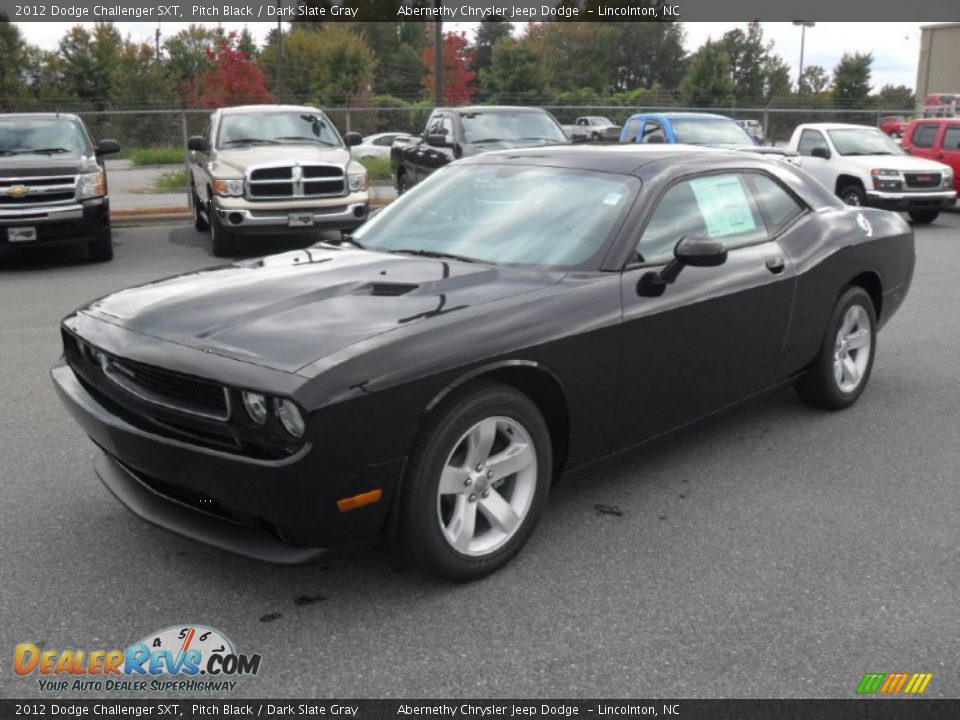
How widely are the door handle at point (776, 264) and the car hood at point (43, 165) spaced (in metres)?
9.13

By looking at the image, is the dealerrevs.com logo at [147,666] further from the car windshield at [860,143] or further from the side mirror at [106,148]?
the car windshield at [860,143]

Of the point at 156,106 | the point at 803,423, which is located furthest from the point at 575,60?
the point at 803,423

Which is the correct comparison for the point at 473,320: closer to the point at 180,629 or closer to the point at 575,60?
the point at 180,629

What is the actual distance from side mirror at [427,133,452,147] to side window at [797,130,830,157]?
21.4ft

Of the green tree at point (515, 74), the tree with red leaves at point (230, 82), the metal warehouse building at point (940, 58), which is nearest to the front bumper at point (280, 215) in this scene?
the tree with red leaves at point (230, 82)

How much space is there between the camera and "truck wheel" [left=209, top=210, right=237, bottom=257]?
472 inches

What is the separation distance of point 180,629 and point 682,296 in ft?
8.03

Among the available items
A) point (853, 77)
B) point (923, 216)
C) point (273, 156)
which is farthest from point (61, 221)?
point (853, 77)

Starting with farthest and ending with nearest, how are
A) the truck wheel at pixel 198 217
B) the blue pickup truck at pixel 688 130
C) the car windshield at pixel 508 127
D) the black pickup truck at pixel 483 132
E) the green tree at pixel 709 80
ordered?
the green tree at pixel 709 80
the blue pickup truck at pixel 688 130
the car windshield at pixel 508 127
the black pickup truck at pixel 483 132
the truck wheel at pixel 198 217

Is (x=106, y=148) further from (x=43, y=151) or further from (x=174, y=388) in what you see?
(x=174, y=388)

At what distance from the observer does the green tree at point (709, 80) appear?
171 ft

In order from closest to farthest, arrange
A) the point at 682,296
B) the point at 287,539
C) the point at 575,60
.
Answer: the point at 287,539, the point at 682,296, the point at 575,60

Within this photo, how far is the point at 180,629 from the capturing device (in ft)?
10.4

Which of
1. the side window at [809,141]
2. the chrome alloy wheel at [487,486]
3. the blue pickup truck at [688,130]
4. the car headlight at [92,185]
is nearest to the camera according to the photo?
the chrome alloy wheel at [487,486]
